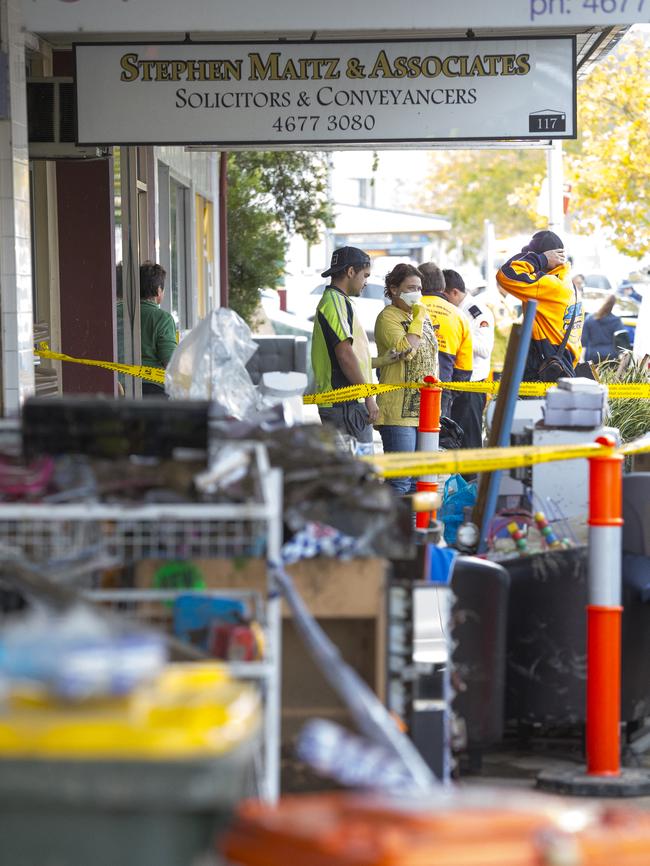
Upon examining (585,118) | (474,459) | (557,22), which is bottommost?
(474,459)

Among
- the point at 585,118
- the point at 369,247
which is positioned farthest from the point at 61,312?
the point at 369,247

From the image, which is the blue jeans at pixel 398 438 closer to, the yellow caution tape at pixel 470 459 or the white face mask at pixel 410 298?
the white face mask at pixel 410 298

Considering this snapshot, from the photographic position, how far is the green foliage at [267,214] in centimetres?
2330

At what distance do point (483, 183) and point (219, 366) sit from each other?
167 ft

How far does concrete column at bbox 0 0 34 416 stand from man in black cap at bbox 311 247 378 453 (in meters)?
2.53

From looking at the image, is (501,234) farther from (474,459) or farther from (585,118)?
(474,459)

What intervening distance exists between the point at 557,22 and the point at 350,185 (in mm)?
72269

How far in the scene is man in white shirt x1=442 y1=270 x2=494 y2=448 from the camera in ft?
39.3

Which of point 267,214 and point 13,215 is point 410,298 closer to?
point 13,215

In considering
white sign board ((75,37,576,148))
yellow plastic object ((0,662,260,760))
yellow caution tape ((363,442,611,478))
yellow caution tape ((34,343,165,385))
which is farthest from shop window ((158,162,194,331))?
yellow plastic object ((0,662,260,760))

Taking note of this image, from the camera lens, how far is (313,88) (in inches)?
320

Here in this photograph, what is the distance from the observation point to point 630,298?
109 feet

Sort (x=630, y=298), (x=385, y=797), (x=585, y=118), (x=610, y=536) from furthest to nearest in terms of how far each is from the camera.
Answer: (x=630, y=298), (x=585, y=118), (x=610, y=536), (x=385, y=797)

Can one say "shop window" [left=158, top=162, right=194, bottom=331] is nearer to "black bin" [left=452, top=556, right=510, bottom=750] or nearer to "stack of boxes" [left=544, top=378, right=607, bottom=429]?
"stack of boxes" [left=544, top=378, right=607, bottom=429]
